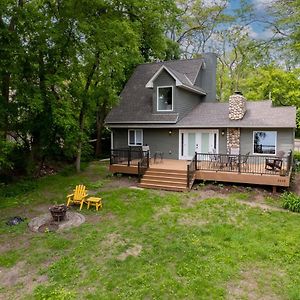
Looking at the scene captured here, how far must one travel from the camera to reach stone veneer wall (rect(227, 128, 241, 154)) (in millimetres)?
16375

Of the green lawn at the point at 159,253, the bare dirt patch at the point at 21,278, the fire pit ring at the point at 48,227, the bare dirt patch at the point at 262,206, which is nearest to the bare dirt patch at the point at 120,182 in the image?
the green lawn at the point at 159,253

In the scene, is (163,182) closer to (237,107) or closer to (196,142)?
(196,142)

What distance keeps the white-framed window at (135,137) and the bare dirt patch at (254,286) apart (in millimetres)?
13053

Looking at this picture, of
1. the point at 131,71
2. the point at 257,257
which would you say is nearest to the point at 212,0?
the point at 131,71

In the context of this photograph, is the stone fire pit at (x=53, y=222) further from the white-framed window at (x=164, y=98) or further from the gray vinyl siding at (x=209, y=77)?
the gray vinyl siding at (x=209, y=77)

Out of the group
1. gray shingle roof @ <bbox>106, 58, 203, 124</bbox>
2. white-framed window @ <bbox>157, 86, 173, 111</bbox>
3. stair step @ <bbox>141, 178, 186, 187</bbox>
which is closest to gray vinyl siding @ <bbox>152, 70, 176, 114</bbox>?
white-framed window @ <bbox>157, 86, 173, 111</bbox>

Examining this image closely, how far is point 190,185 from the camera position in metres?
13.5

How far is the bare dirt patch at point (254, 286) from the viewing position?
589 centimetres

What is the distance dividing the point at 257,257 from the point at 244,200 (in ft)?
15.6

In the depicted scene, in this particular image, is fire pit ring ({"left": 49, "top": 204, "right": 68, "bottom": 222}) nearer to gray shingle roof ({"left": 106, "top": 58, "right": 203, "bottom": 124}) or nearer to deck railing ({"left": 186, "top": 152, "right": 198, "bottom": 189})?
deck railing ({"left": 186, "top": 152, "right": 198, "bottom": 189})

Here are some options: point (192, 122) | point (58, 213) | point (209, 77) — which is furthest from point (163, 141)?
point (58, 213)

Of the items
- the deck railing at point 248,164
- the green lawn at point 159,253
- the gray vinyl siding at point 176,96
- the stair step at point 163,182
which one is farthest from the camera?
the gray vinyl siding at point 176,96

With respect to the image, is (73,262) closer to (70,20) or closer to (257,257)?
(257,257)

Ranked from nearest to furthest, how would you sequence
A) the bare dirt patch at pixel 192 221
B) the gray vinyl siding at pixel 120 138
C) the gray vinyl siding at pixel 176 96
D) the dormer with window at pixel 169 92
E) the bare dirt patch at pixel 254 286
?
1. the bare dirt patch at pixel 254 286
2. the bare dirt patch at pixel 192 221
3. the dormer with window at pixel 169 92
4. the gray vinyl siding at pixel 176 96
5. the gray vinyl siding at pixel 120 138
